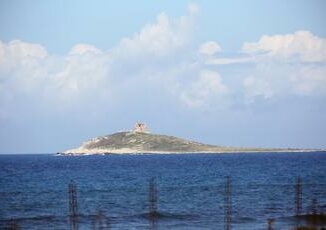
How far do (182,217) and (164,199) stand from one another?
638 inches

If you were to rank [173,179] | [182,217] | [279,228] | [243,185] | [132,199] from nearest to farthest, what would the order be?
[279,228]
[182,217]
[132,199]
[243,185]
[173,179]

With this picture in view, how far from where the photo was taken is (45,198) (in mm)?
83625

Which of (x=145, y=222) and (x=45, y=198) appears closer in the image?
(x=145, y=222)

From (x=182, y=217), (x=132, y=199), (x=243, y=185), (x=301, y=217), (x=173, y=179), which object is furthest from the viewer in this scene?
(x=173, y=179)

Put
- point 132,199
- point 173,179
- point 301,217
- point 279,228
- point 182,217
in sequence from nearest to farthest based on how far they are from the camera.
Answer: point 279,228
point 301,217
point 182,217
point 132,199
point 173,179

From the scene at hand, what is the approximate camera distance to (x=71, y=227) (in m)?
58.6

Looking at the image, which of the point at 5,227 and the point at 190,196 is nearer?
the point at 5,227

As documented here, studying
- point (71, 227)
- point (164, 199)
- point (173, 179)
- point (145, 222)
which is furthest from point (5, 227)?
point (173, 179)

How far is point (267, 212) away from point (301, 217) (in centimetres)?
694

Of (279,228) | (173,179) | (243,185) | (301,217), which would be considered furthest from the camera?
(173,179)

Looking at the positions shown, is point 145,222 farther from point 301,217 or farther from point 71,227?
point 301,217

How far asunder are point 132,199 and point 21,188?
27607 millimetres


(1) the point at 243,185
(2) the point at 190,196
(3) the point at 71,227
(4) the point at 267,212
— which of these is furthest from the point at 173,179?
(3) the point at 71,227

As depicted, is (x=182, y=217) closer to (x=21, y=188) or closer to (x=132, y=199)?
(x=132, y=199)
